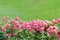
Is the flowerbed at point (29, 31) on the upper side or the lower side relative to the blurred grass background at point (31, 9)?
lower

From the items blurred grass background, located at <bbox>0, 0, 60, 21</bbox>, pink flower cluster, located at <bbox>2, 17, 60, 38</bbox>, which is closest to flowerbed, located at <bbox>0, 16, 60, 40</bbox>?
pink flower cluster, located at <bbox>2, 17, 60, 38</bbox>

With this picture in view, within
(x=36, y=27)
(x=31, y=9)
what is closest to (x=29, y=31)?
(x=36, y=27)

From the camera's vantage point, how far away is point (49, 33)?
566 centimetres

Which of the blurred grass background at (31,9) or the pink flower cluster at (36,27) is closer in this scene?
the pink flower cluster at (36,27)

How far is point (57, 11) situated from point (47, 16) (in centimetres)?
70

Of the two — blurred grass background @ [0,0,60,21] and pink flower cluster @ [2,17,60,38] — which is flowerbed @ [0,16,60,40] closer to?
pink flower cluster @ [2,17,60,38]

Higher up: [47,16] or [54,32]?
[47,16]

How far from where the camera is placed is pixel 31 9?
11.1 m

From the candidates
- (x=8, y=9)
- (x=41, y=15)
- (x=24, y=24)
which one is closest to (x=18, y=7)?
(x=8, y=9)

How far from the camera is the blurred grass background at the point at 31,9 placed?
33.5 ft

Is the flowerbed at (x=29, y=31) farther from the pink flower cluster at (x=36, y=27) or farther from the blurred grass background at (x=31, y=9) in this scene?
the blurred grass background at (x=31, y=9)

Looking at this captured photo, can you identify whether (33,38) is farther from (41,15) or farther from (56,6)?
(56,6)

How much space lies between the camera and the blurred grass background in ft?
33.5

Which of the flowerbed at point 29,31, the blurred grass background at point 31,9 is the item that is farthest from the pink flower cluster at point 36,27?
the blurred grass background at point 31,9
